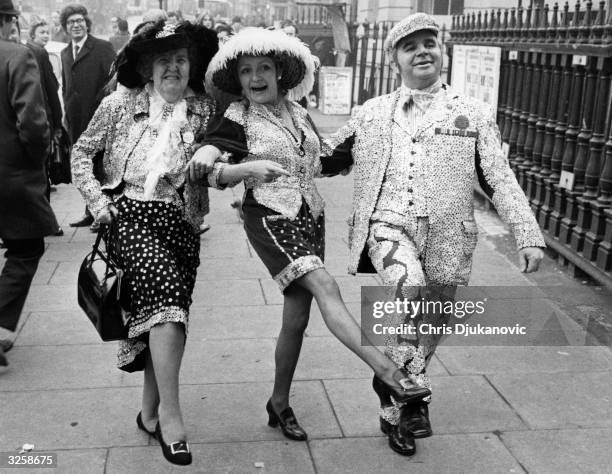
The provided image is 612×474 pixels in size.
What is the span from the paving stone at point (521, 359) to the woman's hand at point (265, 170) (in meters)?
1.86

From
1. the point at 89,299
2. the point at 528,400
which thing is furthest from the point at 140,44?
the point at 528,400

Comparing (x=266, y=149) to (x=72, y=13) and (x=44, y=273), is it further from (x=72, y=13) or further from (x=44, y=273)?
(x=72, y=13)

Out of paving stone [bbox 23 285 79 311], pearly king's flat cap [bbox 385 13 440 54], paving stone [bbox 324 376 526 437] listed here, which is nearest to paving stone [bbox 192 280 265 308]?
paving stone [bbox 23 285 79 311]

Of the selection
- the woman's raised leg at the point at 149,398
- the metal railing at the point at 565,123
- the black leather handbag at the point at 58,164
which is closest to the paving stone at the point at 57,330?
the woman's raised leg at the point at 149,398

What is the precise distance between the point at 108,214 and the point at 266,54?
0.96 m

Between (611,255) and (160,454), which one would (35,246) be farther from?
(611,255)

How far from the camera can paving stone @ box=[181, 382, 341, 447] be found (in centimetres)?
395

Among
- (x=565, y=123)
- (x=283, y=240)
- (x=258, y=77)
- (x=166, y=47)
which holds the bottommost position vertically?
(x=283, y=240)

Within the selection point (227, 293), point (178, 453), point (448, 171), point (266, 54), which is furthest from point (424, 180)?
point (227, 293)

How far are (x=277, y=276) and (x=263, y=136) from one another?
0.60 m

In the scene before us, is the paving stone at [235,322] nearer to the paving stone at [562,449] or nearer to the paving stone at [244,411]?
the paving stone at [244,411]

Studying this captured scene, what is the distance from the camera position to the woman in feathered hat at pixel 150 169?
143 inches

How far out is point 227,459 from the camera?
3707 millimetres

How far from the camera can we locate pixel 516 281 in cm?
661
